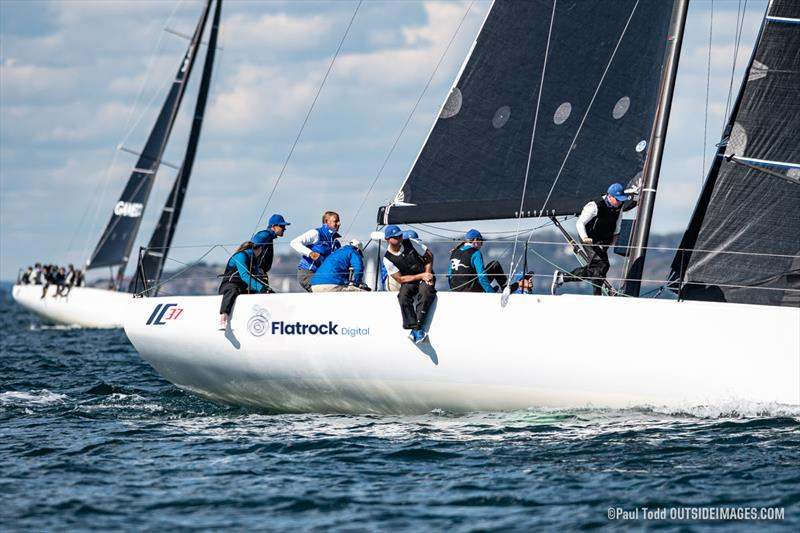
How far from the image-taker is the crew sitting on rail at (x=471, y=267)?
11.8 metres

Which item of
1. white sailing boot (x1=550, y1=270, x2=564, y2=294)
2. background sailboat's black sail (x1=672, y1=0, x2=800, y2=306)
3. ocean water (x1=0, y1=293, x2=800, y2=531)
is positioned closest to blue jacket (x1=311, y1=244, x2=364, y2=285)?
ocean water (x1=0, y1=293, x2=800, y2=531)

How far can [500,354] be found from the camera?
11000mm

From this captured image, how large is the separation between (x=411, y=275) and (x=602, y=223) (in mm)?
2094

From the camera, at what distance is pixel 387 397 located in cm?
1176

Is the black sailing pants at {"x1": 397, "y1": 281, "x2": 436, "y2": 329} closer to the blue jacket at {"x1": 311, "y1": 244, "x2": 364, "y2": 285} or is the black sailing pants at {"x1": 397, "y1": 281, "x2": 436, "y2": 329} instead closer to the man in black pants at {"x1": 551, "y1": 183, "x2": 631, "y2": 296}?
the blue jacket at {"x1": 311, "y1": 244, "x2": 364, "y2": 285}

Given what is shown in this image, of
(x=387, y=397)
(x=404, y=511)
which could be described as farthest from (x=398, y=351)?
(x=404, y=511)

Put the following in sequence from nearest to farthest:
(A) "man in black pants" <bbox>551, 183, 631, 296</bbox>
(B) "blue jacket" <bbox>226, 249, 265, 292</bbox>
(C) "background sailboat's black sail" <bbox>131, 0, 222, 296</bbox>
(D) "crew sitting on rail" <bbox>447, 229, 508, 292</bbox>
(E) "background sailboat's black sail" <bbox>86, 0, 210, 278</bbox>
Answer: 1. (A) "man in black pants" <bbox>551, 183, 631, 296</bbox>
2. (D) "crew sitting on rail" <bbox>447, 229, 508, 292</bbox>
3. (B) "blue jacket" <bbox>226, 249, 265, 292</bbox>
4. (C) "background sailboat's black sail" <bbox>131, 0, 222, 296</bbox>
5. (E) "background sailboat's black sail" <bbox>86, 0, 210, 278</bbox>

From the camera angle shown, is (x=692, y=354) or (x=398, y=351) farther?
(x=398, y=351)

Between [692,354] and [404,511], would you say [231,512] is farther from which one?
[692,354]

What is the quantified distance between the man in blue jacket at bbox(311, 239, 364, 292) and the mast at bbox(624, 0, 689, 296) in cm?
286

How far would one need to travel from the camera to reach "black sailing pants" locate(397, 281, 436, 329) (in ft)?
36.5

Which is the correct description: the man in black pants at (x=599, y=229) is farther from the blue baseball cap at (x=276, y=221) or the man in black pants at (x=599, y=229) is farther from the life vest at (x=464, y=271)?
the blue baseball cap at (x=276, y=221)

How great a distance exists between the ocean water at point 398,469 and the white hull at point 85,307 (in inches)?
970

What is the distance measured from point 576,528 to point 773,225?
16.1 ft
